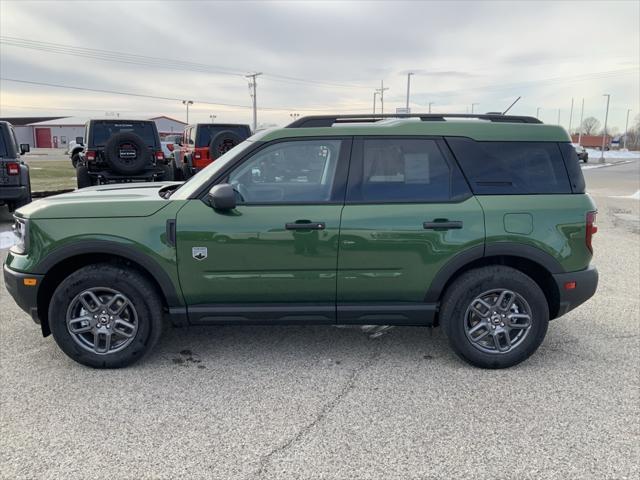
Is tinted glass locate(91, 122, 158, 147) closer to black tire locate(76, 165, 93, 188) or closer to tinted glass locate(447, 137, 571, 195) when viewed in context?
black tire locate(76, 165, 93, 188)

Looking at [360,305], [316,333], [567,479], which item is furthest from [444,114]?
[567,479]

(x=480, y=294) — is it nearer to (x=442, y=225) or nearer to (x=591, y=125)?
(x=442, y=225)

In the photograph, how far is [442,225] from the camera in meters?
3.60

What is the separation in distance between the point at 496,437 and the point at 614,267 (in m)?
4.90

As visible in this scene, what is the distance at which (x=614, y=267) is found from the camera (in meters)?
6.76

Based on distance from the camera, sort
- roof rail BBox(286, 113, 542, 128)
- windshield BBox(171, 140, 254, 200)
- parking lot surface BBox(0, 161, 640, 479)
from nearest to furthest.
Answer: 1. parking lot surface BBox(0, 161, 640, 479)
2. windshield BBox(171, 140, 254, 200)
3. roof rail BBox(286, 113, 542, 128)

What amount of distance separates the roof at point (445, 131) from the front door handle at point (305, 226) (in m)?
0.67

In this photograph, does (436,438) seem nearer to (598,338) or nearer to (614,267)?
(598,338)

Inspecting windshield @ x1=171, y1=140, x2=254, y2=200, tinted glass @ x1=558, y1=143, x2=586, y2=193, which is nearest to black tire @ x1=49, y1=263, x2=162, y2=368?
windshield @ x1=171, y1=140, x2=254, y2=200

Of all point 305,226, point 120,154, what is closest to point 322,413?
point 305,226

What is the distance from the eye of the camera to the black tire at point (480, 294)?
12.1 ft

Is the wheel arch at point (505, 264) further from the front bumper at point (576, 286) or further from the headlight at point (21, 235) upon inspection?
the headlight at point (21, 235)

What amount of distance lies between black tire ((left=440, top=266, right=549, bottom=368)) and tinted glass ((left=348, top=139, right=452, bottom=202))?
0.66 metres

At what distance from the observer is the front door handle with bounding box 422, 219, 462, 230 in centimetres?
360
